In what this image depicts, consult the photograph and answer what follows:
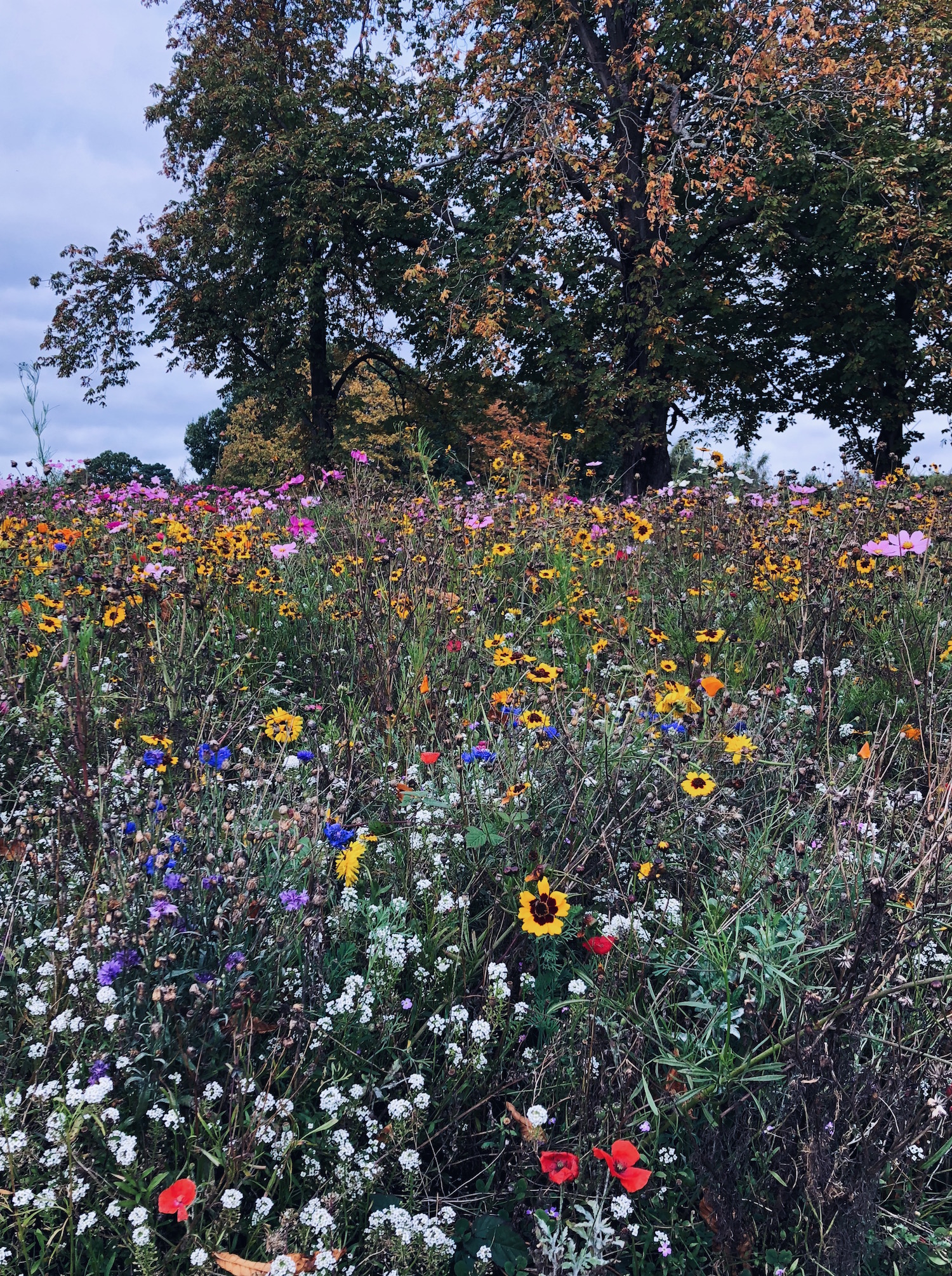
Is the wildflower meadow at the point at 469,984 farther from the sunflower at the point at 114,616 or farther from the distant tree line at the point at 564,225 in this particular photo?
the distant tree line at the point at 564,225

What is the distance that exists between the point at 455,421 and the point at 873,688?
16030 millimetres

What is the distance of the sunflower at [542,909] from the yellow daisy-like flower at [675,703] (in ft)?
2.48

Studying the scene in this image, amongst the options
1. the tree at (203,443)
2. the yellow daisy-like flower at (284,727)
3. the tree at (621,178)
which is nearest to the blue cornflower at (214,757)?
the yellow daisy-like flower at (284,727)

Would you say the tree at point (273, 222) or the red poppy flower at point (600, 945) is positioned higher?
the tree at point (273, 222)

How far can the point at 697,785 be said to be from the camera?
7.09 feet

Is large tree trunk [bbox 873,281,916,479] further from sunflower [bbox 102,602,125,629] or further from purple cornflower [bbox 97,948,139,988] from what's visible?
purple cornflower [bbox 97,948,139,988]

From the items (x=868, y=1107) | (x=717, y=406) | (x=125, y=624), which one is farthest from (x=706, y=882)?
(x=717, y=406)

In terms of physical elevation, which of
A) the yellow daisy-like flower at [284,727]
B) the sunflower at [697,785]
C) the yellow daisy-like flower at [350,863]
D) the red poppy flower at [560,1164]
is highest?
the yellow daisy-like flower at [284,727]

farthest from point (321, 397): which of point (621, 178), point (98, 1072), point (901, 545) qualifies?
point (98, 1072)

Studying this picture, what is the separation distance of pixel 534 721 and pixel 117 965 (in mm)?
1156

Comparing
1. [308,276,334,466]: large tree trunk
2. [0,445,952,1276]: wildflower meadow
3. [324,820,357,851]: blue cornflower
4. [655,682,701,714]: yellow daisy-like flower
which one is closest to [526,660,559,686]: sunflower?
[0,445,952,1276]: wildflower meadow

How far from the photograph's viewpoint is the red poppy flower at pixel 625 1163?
144 cm

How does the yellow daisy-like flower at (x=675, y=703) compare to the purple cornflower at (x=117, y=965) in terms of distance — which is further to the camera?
the yellow daisy-like flower at (x=675, y=703)

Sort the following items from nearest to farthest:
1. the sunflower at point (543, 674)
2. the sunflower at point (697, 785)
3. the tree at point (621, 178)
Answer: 1. the sunflower at point (697, 785)
2. the sunflower at point (543, 674)
3. the tree at point (621, 178)
